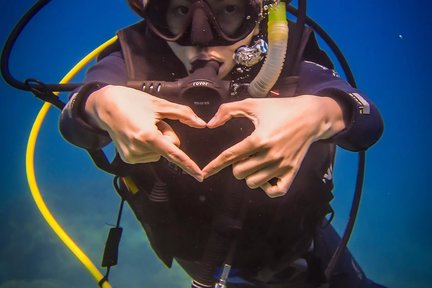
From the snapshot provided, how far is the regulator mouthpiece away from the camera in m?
1.89

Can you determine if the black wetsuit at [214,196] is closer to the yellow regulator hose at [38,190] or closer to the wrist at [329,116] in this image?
the wrist at [329,116]

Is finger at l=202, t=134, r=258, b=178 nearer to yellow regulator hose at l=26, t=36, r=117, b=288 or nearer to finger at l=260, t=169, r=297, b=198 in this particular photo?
finger at l=260, t=169, r=297, b=198

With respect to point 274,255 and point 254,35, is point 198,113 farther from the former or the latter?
point 274,255

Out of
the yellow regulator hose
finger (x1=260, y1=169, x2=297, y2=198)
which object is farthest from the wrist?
the yellow regulator hose

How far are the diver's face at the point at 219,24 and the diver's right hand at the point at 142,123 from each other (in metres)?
0.59

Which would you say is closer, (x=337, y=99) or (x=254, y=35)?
(x=337, y=99)

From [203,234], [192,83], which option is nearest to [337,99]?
[192,83]

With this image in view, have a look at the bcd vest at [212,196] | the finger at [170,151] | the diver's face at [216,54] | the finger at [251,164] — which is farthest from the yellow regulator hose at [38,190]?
the finger at [251,164]

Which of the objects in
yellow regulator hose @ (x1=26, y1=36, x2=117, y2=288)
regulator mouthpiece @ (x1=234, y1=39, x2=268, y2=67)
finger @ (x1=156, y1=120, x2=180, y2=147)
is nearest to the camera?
finger @ (x1=156, y1=120, x2=180, y2=147)

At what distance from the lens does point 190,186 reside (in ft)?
6.77

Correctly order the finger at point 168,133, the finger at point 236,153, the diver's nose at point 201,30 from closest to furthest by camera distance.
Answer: the finger at point 236,153 < the finger at point 168,133 < the diver's nose at point 201,30

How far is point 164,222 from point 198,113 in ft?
2.78

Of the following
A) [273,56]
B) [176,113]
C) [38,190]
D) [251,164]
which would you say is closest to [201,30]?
[273,56]

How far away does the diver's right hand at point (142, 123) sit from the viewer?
1239 millimetres
